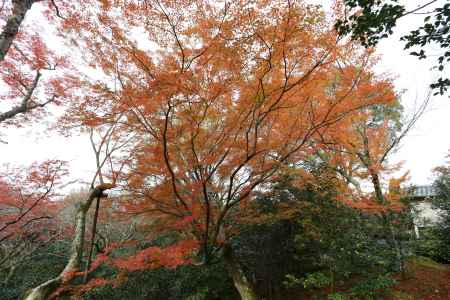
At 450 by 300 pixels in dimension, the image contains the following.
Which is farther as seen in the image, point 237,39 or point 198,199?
point 198,199

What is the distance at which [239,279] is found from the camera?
743 cm

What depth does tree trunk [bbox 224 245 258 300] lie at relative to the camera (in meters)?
7.14

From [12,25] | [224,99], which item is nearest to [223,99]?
[224,99]

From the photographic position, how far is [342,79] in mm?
7207

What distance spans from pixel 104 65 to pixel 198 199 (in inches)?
173

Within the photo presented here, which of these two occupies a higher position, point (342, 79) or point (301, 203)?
point (342, 79)

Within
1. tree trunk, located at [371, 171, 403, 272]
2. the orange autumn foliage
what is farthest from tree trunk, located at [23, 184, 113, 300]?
tree trunk, located at [371, 171, 403, 272]

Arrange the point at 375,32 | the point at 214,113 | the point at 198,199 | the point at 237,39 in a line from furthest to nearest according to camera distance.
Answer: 1. the point at 198,199
2. the point at 214,113
3. the point at 237,39
4. the point at 375,32

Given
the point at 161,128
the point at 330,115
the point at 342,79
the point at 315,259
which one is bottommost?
the point at 315,259

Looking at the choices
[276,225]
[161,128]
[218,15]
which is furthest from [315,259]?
[218,15]

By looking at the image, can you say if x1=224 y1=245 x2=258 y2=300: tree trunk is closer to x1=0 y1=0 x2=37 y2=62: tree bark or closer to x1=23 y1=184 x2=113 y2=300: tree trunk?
x1=23 y1=184 x2=113 y2=300: tree trunk

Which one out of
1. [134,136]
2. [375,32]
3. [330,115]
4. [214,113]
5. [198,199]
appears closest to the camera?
[375,32]

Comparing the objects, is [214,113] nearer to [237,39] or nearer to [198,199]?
[237,39]

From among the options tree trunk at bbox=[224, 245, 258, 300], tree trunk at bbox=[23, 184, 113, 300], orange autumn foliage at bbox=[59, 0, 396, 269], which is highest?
orange autumn foliage at bbox=[59, 0, 396, 269]
